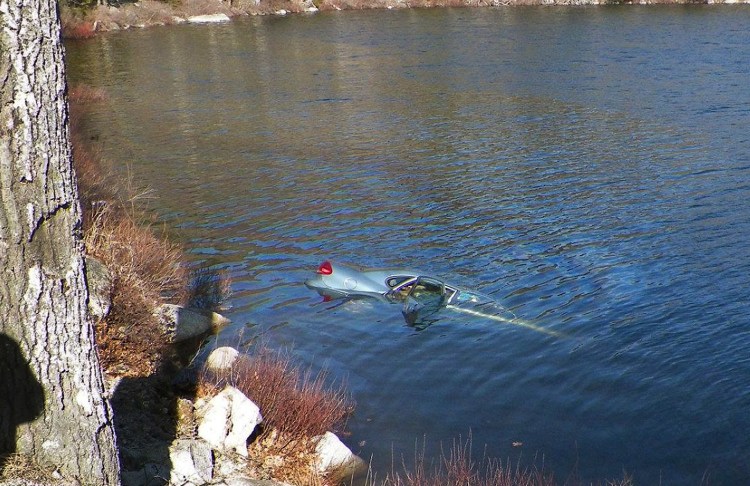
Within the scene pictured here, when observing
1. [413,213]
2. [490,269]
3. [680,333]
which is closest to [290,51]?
[413,213]

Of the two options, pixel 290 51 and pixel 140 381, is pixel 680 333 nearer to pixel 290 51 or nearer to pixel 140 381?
pixel 140 381

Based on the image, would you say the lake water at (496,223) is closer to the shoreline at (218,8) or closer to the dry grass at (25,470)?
the dry grass at (25,470)

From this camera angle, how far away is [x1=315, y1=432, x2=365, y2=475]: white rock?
26.2 ft

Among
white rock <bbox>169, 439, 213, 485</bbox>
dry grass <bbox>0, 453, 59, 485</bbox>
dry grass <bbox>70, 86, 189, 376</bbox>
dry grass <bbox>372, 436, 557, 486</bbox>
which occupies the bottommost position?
Answer: dry grass <bbox>372, 436, 557, 486</bbox>

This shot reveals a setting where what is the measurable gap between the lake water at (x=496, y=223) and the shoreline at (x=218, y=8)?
1373 centimetres

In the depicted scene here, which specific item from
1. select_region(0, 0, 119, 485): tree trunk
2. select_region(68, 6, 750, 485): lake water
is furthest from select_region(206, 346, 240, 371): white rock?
select_region(0, 0, 119, 485): tree trunk

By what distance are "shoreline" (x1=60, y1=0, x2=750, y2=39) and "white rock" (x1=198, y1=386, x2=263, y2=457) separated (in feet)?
140

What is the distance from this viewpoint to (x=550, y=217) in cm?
1678

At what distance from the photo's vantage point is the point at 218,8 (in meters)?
59.3

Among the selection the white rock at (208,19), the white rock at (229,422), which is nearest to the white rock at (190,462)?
the white rock at (229,422)

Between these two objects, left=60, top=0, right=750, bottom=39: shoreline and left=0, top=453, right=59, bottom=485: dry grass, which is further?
left=60, top=0, right=750, bottom=39: shoreline

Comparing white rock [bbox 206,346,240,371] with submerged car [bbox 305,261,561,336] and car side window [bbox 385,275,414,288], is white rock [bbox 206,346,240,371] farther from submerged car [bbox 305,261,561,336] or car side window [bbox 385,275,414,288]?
car side window [bbox 385,275,414,288]

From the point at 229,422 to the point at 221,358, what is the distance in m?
1.83

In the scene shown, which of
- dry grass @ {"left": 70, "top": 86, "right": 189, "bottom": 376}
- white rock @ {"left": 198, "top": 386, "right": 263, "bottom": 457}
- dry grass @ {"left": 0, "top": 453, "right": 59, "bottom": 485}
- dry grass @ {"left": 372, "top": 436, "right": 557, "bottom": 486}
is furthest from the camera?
dry grass @ {"left": 70, "top": 86, "right": 189, "bottom": 376}
